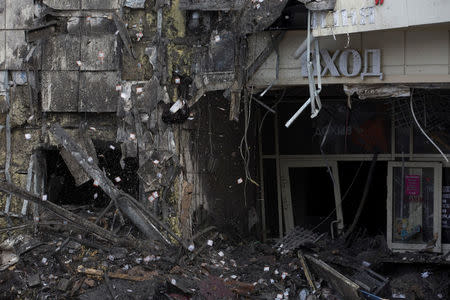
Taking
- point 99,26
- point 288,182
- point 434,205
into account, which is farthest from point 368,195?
point 99,26

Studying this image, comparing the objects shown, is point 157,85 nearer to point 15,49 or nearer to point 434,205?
point 15,49

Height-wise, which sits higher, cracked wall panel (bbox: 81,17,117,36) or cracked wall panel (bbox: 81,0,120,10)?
cracked wall panel (bbox: 81,0,120,10)

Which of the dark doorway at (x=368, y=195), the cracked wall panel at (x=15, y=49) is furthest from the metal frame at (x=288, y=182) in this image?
the cracked wall panel at (x=15, y=49)

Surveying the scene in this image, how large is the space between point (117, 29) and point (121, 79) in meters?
0.70

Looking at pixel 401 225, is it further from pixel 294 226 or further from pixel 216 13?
pixel 216 13

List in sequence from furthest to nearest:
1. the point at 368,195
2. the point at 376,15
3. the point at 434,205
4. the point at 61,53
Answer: the point at 368,195, the point at 434,205, the point at 61,53, the point at 376,15

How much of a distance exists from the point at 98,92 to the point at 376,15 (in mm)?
3949

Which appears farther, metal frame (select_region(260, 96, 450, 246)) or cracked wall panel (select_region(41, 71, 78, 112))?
metal frame (select_region(260, 96, 450, 246))

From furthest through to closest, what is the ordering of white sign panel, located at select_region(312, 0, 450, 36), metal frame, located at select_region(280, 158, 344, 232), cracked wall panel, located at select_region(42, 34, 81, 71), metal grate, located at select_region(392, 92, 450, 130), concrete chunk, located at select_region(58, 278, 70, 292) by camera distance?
1. metal frame, located at select_region(280, 158, 344, 232)
2. metal grate, located at select_region(392, 92, 450, 130)
3. cracked wall panel, located at select_region(42, 34, 81, 71)
4. concrete chunk, located at select_region(58, 278, 70, 292)
5. white sign panel, located at select_region(312, 0, 450, 36)

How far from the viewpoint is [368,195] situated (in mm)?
11805

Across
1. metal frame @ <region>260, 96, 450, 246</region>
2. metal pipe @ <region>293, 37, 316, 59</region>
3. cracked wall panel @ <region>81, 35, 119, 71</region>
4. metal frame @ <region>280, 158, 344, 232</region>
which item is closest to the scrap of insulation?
cracked wall panel @ <region>81, 35, 119, 71</region>

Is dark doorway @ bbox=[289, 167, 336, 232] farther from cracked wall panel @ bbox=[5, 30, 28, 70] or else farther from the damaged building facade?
cracked wall panel @ bbox=[5, 30, 28, 70]

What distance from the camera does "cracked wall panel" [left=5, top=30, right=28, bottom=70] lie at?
28.2 ft

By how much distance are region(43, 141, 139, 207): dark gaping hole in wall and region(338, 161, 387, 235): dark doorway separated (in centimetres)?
481
